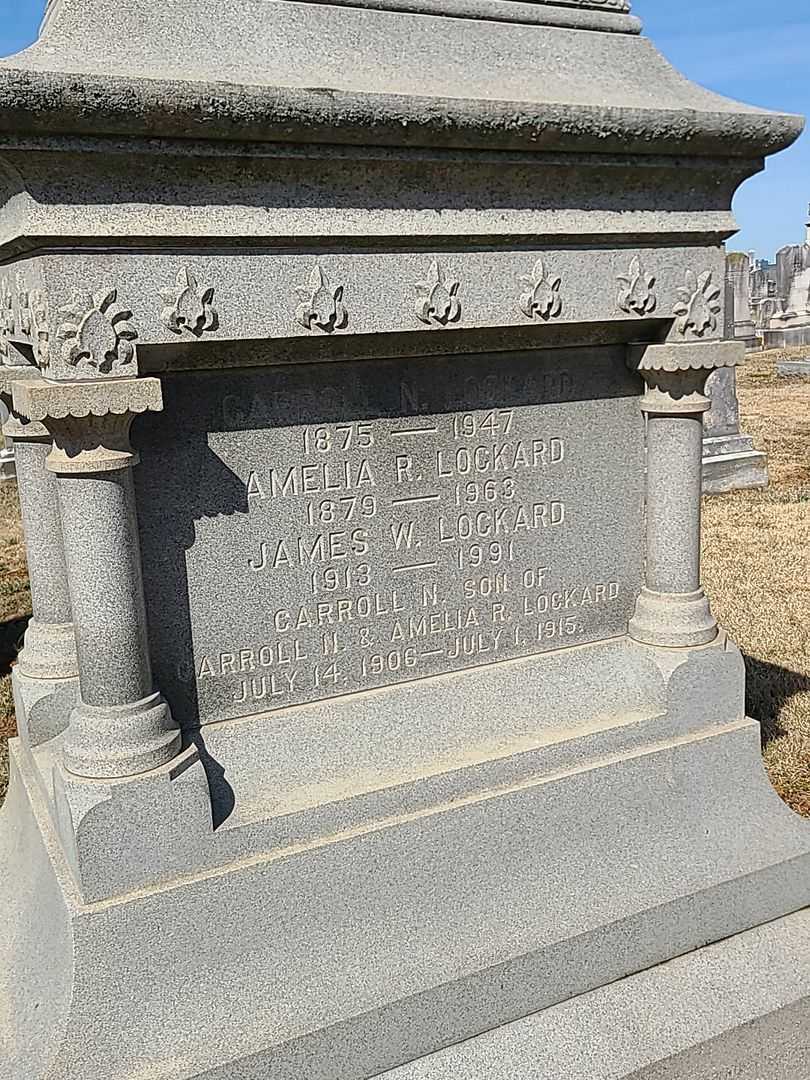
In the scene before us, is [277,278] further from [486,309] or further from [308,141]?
[486,309]

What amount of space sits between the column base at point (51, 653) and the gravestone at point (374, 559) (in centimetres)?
1

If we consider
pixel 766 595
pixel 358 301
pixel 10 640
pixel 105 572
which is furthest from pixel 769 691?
pixel 10 640

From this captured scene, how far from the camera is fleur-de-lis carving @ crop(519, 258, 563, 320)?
9.56 feet

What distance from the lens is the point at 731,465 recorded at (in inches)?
381

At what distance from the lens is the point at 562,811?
10.1 feet

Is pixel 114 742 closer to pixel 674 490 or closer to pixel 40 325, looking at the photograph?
pixel 40 325

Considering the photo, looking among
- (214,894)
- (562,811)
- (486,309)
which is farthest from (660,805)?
(486,309)

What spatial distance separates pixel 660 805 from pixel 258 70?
2427mm

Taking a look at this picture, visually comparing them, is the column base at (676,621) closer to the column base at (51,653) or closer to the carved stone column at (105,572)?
the carved stone column at (105,572)

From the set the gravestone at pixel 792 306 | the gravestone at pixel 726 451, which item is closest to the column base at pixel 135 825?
the gravestone at pixel 726 451

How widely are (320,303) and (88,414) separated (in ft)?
2.16

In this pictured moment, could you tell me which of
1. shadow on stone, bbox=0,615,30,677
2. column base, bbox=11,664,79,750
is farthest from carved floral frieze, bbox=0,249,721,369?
shadow on stone, bbox=0,615,30,677

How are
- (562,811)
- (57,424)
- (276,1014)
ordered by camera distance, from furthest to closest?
(562,811), (276,1014), (57,424)

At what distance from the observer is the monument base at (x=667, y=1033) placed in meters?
2.69
